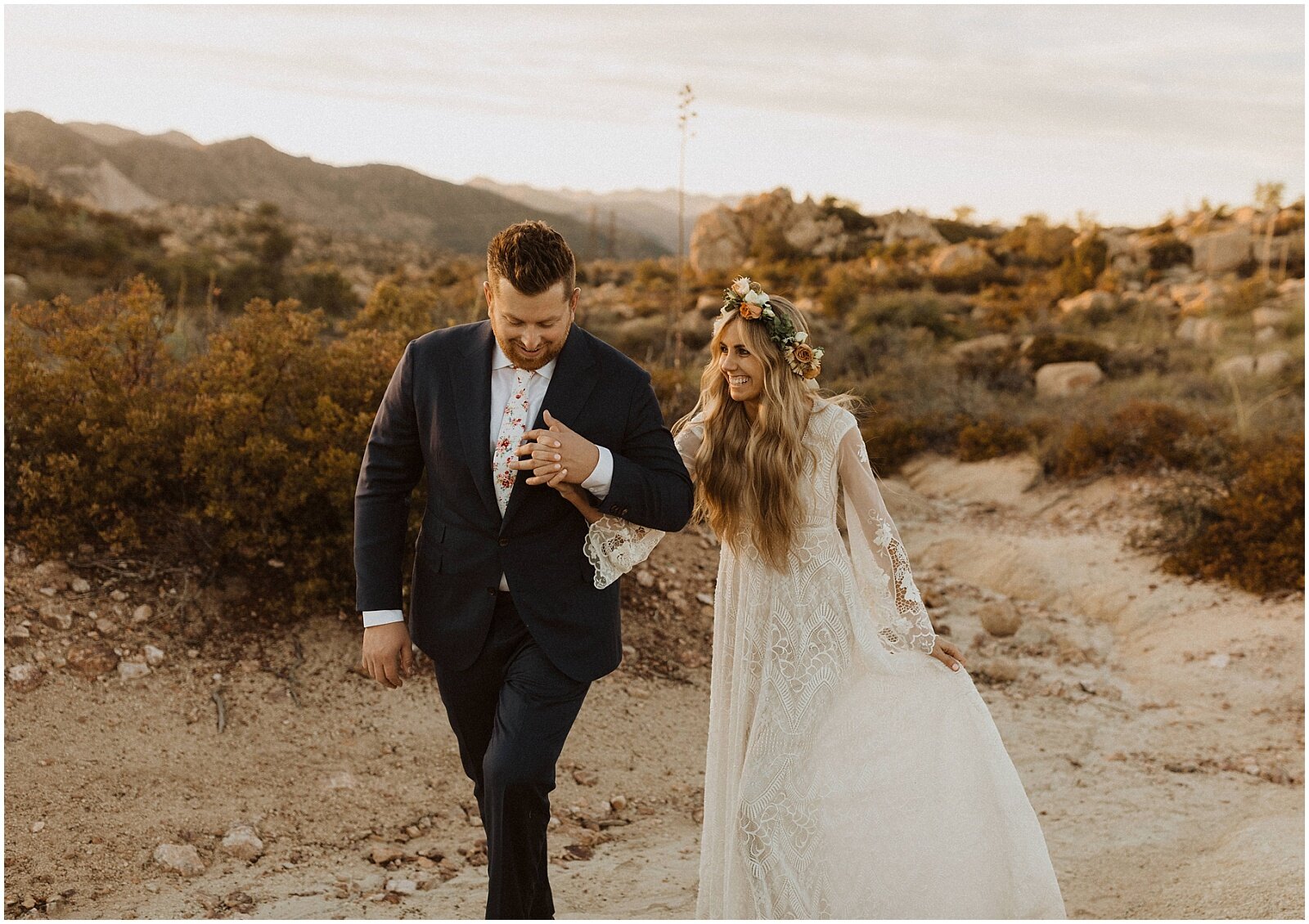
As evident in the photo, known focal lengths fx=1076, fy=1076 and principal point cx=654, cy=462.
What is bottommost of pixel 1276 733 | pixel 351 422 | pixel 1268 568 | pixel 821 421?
pixel 1276 733

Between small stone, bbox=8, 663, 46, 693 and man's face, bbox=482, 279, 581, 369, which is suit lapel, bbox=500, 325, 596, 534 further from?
small stone, bbox=8, 663, 46, 693

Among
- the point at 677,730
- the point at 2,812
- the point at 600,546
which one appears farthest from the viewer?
the point at 677,730

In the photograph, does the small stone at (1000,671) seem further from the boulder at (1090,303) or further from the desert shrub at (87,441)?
the boulder at (1090,303)

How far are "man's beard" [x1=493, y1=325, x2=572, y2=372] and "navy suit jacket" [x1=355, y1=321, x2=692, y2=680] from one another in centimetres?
6

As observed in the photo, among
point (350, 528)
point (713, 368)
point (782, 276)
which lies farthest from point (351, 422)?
point (782, 276)

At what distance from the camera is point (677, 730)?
5.75 metres

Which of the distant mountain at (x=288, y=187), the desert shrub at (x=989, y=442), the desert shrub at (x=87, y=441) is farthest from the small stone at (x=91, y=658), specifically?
the distant mountain at (x=288, y=187)

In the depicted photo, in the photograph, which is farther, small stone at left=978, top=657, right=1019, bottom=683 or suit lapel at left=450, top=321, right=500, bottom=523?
small stone at left=978, top=657, right=1019, bottom=683

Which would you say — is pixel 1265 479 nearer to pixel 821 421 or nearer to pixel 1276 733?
pixel 1276 733

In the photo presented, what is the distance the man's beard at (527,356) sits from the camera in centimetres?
287

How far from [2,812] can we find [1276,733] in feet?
20.8

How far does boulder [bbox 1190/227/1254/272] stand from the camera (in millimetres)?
32375

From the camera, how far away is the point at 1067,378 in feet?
53.5

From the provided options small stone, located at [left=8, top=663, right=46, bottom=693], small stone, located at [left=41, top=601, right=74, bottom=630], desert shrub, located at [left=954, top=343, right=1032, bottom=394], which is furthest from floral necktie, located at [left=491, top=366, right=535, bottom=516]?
desert shrub, located at [left=954, top=343, right=1032, bottom=394]
